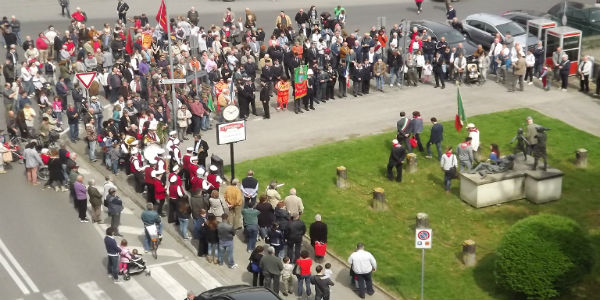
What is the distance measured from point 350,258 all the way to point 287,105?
46.9ft

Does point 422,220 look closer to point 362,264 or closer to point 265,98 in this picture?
point 362,264

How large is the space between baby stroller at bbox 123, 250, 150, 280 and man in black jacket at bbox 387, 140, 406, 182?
9357 millimetres

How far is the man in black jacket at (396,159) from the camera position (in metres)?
30.1

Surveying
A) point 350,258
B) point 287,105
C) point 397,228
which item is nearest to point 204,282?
point 350,258

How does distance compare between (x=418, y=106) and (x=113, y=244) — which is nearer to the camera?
(x=113, y=244)

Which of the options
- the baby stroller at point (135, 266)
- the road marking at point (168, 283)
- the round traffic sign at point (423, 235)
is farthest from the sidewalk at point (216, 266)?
the round traffic sign at point (423, 235)

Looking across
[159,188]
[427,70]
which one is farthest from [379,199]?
[427,70]

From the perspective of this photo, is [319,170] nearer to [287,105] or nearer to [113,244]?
[287,105]

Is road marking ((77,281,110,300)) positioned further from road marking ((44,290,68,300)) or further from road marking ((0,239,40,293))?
road marking ((0,239,40,293))

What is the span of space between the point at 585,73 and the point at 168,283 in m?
21.2

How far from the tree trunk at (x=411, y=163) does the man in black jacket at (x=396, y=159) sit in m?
0.68

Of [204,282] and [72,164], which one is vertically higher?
[72,164]

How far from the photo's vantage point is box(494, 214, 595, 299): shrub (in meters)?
22.2

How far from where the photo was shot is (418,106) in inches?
1452
